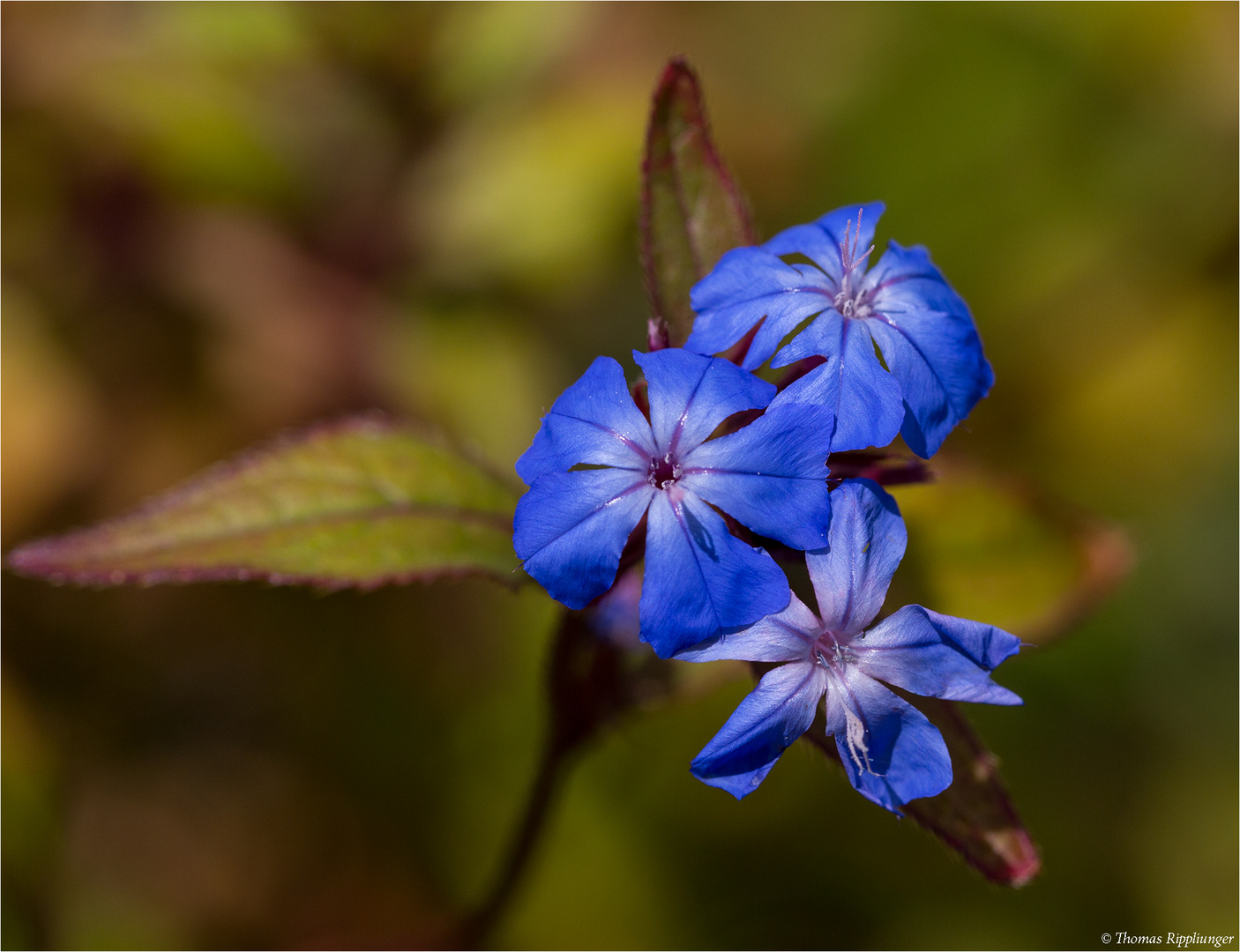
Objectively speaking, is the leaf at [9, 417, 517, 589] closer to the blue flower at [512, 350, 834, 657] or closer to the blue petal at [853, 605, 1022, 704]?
the blue flower at [512, 350, 834, 657]

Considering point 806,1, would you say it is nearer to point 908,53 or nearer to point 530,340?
point 908,53

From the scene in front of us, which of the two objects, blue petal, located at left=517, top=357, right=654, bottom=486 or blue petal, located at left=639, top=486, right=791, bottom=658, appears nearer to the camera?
blue petal, located at left=639, top=486, right=791, bottom=658

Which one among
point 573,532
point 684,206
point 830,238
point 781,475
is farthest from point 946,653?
point 684,206

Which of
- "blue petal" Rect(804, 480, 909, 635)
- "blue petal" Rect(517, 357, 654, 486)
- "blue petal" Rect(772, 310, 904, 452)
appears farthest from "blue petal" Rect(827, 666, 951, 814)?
"blue petal" Rect(517, 357, 654, 486)

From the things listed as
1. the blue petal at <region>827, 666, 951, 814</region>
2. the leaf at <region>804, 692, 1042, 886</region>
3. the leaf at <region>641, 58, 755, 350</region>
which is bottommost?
the leaf at <region>804, 692, 1042, 886</region>

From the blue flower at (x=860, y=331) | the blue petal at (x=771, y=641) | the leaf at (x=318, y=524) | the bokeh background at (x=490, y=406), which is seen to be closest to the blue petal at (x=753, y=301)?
the blue flower at (x=860, y=331)

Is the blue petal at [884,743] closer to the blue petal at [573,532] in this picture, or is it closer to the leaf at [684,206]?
the blue petal at [573,532]

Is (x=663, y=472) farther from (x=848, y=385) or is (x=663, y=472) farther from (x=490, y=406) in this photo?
(x=490, y=406)
